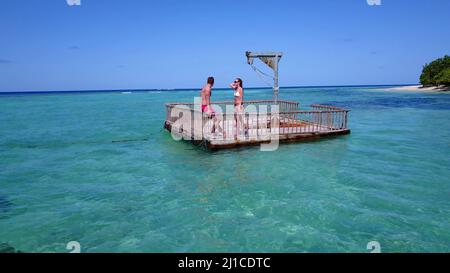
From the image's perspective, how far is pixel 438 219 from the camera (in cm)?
831

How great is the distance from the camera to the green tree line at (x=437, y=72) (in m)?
84.4

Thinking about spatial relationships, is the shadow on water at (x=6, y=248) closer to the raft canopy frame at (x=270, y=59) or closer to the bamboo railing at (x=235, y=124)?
the bamboo railing at (x=235, y=124)

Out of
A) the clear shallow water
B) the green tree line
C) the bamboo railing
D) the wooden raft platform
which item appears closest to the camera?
the clear shallow water

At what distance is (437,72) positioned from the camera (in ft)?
301

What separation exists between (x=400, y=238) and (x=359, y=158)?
771 cm

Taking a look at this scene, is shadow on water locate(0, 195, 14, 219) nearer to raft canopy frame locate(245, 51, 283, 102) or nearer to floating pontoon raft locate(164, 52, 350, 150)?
floating pontoon raft locate(164, 52, 350, 150)

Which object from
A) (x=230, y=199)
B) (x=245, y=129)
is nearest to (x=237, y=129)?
(x=245, y=129)

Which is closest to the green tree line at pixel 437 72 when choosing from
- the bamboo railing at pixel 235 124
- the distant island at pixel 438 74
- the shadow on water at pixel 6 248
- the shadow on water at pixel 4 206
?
the distant island at pixel 438 74

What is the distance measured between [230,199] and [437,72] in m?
104

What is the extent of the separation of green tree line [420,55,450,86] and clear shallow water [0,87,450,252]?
83.3m

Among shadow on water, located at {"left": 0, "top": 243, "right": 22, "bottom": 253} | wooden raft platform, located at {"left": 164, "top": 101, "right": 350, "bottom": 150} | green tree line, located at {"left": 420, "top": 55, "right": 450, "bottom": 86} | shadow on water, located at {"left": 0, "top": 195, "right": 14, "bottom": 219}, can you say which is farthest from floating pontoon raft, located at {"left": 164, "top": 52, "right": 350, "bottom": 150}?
green tree line, located at {"left": 420, "top": 55, "right": 450, "bottom": 86}

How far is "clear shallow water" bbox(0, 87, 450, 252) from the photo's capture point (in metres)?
7.39
